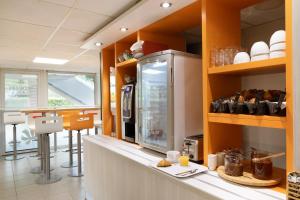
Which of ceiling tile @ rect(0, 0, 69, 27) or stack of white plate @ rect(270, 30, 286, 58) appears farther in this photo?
ceiling tile @ rect(0, 0, 69, 27)

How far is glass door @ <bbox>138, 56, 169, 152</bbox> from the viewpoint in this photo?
5.69 feet

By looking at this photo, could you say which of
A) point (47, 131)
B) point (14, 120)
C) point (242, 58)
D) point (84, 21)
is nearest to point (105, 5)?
point (84, 21)

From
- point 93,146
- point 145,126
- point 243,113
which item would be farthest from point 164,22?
point 93,146

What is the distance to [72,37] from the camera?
2.80 m

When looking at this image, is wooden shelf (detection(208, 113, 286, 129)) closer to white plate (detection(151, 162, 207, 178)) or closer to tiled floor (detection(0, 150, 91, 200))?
white plate (detection(151, 162, 207, 178))

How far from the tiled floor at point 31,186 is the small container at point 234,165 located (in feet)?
6.78

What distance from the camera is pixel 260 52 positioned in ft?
4.03

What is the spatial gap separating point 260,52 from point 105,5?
1309 millimetres

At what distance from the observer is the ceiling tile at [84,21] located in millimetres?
2053

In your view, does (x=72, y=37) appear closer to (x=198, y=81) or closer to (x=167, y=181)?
(x=198, y=81)

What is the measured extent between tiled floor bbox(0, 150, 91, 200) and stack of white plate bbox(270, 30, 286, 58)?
8.56ft

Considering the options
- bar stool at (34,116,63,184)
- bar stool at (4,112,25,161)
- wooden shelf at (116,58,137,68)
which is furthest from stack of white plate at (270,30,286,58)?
bar stool at (4,112,25,161)

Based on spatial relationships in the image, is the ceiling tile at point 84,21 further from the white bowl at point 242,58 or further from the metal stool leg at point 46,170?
the metal stool leg at point 46,170

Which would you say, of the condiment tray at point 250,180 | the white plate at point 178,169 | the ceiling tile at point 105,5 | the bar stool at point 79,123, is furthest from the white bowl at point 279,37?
the bar stool at point 79,123
